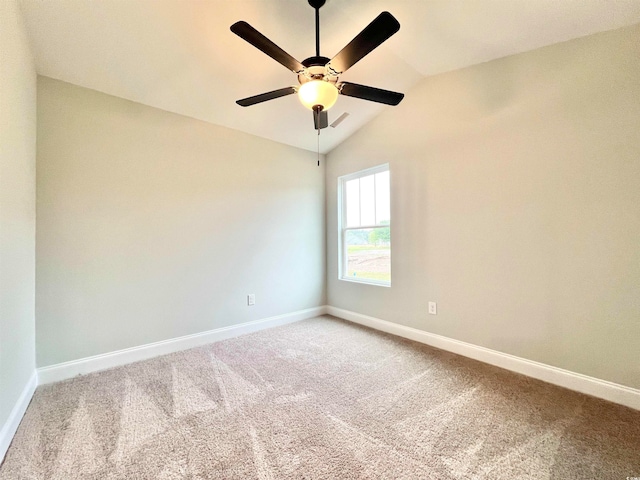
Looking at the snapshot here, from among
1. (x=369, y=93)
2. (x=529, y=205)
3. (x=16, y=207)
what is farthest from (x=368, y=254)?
(x=16, y=207)

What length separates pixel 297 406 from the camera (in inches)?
71.3

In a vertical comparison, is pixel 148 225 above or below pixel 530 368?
above

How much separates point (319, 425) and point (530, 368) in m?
1.79

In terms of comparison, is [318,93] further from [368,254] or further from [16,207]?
[368,254]

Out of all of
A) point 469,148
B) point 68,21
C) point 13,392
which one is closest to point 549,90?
point 469,148

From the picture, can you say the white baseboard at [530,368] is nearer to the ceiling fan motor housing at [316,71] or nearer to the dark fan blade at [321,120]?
the dark fan blade at [321,120]

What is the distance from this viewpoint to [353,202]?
3.82 metres

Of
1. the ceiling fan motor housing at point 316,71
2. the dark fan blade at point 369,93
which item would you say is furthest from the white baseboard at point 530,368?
the ceiling fan motor housing at point 316,71

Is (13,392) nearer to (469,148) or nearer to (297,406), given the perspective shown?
(297,406)

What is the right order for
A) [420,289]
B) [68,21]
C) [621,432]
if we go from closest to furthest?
[621,432]
[68,21]
[420,289]

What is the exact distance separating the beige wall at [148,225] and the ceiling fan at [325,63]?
4.16 ft

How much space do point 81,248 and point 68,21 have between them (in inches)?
64.3

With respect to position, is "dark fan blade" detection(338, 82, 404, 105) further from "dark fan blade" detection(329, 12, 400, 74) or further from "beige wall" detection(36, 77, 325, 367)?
"beige wall" detection(36, 77, 325, 367)

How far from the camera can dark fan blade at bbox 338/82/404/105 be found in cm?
183
